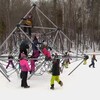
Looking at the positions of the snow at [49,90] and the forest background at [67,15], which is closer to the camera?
the snow at [49,90]

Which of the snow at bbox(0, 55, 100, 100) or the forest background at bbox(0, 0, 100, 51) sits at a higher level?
the forest background at bbox(0, 0, 100, 51)

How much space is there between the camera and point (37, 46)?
12.6 metres

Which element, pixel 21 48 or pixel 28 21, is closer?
pixel 21 48

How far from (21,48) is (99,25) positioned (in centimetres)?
4208

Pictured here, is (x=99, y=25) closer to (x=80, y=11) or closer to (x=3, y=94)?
(x=80, y=11)

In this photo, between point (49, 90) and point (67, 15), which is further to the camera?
point (67, 15)

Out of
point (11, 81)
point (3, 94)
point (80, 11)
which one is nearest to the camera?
point (3, 94)

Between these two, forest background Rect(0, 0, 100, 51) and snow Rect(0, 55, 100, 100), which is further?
forest background Rect(0, 0, 100, 51)

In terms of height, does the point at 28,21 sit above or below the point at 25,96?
above

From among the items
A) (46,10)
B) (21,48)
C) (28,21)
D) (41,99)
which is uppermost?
(46,10)

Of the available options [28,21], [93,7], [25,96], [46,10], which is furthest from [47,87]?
[93,7]

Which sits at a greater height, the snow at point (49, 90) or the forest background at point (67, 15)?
the forest background at point (67, 15)

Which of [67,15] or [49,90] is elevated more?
[67,15]

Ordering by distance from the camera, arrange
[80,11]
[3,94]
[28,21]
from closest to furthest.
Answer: [3,94], [28,21], [80,11]
